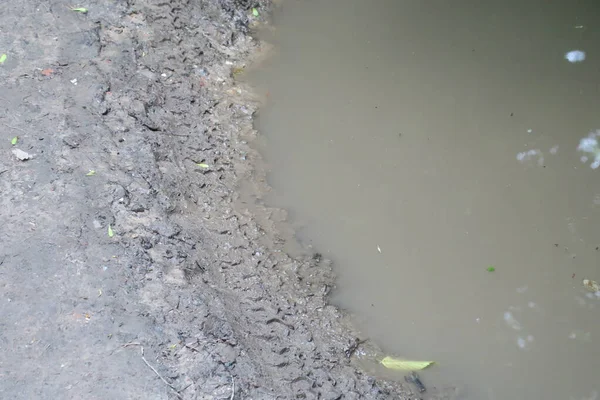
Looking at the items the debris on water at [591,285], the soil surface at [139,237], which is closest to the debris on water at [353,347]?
the soil surface at [139,237]

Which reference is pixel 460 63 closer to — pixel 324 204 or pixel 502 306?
pixel 324 204

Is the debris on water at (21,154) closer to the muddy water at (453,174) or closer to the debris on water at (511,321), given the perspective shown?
the muddy water at (453,174)

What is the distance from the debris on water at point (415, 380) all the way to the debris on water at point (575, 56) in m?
3.28

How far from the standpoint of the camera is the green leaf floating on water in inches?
142

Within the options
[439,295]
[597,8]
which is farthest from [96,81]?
[597,8]

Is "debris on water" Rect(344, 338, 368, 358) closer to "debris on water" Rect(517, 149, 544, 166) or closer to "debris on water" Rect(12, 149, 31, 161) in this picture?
"debris on water" Rect(517, 149, 544, 166)

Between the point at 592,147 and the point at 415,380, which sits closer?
the point at 415,380

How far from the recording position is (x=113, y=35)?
4730 millimetres

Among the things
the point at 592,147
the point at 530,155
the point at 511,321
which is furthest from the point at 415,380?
the point at 592,147

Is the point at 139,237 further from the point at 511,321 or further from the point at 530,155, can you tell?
the point at 530,155

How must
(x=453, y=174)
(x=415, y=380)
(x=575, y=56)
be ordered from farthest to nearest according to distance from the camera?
(x=575, y=56), (x=453, y=174), (x=415, y=380)

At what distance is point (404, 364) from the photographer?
11.8ft

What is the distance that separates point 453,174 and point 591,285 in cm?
122

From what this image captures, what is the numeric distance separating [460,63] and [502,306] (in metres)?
2.33
